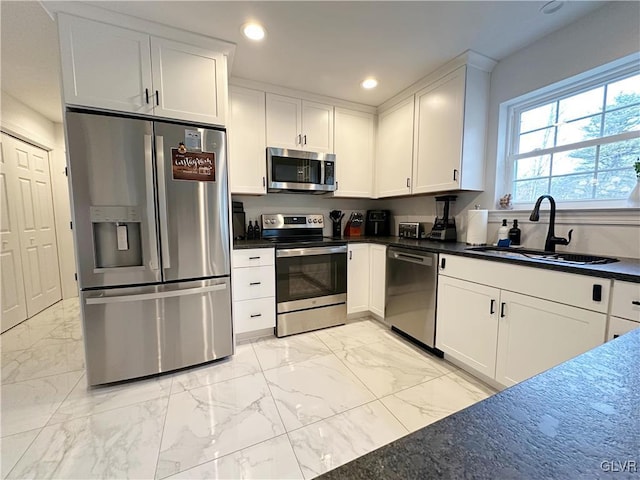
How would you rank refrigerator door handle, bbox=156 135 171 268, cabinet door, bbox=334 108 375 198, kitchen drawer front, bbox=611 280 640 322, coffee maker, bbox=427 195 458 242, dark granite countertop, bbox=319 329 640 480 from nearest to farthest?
dark granite countertop, bbox=319 329 640 480, kitchen drawer front, bbox=611 280 640 322, refrigerator door handle, bbox=156 135 171 268, coffee maker, bbox=427 195 458 242, cabinet door, bbox=334 108 375 198

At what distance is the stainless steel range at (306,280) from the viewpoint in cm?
253

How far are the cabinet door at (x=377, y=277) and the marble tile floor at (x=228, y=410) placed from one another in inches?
18.9

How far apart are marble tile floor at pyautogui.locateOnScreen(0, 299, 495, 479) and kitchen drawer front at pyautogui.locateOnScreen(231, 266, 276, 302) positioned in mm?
473

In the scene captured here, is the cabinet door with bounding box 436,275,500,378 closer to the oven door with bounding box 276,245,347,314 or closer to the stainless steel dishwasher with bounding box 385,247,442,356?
the stainless steel dishwasher with bounding box 385,247,442,356

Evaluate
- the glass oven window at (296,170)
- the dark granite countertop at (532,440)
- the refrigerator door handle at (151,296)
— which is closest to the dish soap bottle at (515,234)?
the glass oven window at (296,170)

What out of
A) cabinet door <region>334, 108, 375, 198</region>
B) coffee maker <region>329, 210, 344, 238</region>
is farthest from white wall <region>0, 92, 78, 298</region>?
cabinet door <region>334, 108, 375, 198</region>

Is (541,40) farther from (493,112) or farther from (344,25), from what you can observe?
(344,25)

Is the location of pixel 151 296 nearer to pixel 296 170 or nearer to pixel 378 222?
pixel 296 170

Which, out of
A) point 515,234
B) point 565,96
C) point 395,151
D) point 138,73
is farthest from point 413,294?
point 138,73

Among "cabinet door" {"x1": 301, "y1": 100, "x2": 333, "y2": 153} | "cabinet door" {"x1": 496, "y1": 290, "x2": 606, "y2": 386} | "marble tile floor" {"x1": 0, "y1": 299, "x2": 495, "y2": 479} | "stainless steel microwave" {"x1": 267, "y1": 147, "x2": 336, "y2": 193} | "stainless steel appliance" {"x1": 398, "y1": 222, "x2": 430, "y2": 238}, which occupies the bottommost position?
"marble tile floor" {"x1": 0, "y1": 299, "x2": 495, "y2": 479}

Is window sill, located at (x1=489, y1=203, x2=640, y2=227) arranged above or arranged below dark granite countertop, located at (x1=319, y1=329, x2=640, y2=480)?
above

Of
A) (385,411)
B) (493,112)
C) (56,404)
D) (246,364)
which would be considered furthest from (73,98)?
(493,112)

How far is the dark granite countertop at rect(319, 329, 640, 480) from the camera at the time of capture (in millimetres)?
316

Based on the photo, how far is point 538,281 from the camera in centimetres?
150
